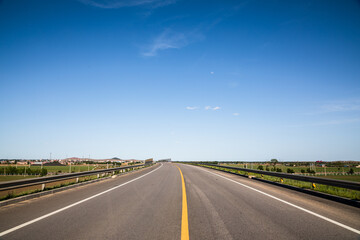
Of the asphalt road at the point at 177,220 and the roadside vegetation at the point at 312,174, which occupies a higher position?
the asphalt road at the point at 177,220

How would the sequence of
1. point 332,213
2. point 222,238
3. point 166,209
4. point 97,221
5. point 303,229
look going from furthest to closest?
1. point 166,209
2. point 332,213
3. point 97,221
4. point 303,229
5. point 222,238

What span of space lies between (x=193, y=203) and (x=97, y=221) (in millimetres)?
3233

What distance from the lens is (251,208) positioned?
630 cm

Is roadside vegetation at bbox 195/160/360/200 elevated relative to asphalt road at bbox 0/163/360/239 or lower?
lower

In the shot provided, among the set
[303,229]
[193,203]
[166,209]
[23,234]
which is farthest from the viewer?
[193,203]

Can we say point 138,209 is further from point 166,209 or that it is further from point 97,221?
point 97,221

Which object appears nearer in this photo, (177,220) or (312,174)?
(177,220)

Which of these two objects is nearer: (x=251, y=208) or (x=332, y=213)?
(x=332, y=213)

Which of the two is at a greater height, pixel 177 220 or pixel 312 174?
pixel 177 220

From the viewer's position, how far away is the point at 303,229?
4.45m

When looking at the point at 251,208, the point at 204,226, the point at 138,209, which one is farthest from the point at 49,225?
the point at 251,208

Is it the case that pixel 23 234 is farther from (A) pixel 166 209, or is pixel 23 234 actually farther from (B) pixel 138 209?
(A) pixel 166 209

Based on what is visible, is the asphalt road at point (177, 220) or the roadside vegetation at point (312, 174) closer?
the asphalt road at point (177, 220)

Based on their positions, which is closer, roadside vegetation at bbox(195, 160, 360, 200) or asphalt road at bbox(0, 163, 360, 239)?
asphalt road at bbox(0, 163, 360, 239)
